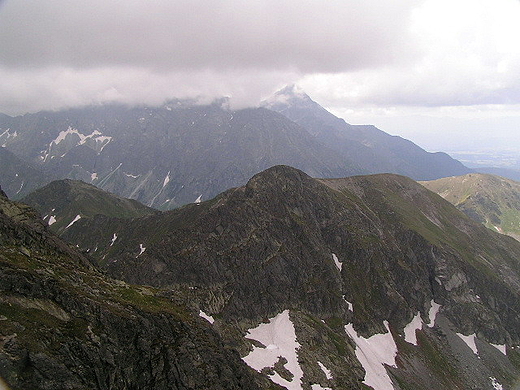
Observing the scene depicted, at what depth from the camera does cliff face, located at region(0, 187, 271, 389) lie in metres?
33.9

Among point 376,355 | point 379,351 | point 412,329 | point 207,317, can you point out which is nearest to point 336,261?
point 412,329

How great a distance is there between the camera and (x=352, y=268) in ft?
468

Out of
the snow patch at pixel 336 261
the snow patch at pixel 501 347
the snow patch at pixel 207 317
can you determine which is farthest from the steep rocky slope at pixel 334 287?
the snow patch at pixel 207 317

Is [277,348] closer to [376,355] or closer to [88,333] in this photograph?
[376,355]

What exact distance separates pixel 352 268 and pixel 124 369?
4465 inches

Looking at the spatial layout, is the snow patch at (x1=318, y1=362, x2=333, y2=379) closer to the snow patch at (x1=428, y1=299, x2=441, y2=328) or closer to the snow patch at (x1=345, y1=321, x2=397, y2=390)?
the snow patch at (x1=345, y1=321, x2=397, y2=390)

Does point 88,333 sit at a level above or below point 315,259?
above

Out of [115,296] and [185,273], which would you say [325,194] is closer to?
[185,273]

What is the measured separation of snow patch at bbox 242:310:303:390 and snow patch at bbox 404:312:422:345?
167 ft

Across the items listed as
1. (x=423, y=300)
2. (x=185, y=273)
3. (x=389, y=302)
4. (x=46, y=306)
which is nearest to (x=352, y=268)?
(x=389, y=302)

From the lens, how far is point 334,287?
5064 inches

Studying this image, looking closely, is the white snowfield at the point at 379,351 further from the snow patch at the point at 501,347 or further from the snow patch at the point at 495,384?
the snow patch at the point at 501,347

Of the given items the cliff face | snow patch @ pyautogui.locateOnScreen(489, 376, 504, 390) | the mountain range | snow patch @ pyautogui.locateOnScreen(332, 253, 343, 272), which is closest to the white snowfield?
the mountain range

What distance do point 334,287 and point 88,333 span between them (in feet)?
330
